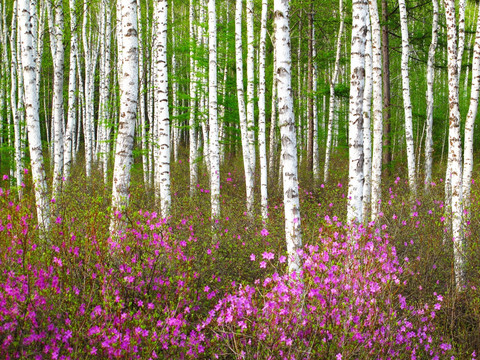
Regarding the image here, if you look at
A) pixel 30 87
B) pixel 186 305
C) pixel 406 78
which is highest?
pixel 406 78

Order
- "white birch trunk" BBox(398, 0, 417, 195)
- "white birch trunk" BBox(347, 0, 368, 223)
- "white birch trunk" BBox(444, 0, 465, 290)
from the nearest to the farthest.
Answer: "white birch trunk" BBox(347, 0, 368, 223), "white birch trunk" BBox(444, 0, 465, 290), "white birch trunk" BBox(398, 0, 417, 195)

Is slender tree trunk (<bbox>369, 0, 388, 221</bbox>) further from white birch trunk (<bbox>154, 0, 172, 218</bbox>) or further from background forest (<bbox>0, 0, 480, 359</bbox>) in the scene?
white birch trunk (<bbox>154, 0, 172, 218</bbox>)

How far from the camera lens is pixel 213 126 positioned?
8.35m

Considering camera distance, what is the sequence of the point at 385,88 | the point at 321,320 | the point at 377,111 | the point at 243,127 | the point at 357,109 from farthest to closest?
1. the point at 385,88
2. the point at 243,127
3. the point at 377,111
4. the point at 357,109
5. the point at 321,320

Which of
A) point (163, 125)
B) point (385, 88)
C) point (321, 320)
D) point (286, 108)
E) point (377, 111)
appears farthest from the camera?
point (385, 88)

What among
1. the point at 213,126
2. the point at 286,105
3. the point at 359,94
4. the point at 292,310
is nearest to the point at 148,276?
the point at 292,310

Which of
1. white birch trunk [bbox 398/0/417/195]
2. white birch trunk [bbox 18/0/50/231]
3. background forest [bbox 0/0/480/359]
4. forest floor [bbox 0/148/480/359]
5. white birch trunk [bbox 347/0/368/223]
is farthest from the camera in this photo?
white birch trunk [bbox 398/0/417/195]

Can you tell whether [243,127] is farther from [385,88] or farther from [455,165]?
[385,88]

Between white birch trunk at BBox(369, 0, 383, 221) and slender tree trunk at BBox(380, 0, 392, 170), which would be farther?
slender tree trunk at BBox(380, 0, 392, 170)

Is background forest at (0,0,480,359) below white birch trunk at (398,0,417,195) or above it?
below

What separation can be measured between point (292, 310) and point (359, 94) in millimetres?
3031

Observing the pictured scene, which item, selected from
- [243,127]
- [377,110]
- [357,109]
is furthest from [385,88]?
[357,109]

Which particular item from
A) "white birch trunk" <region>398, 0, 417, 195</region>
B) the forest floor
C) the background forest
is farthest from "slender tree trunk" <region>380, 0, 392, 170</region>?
the forest floor

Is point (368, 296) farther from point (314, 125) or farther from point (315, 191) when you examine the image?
point (314, 125)
